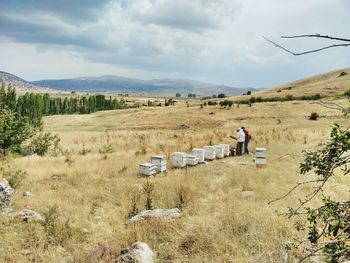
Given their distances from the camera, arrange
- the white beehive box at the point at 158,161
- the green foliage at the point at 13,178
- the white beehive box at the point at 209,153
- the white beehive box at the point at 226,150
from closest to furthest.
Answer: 1. the green foliage at the point at 13,178
2. the white beehive box at the point at 158,161
3. the white beehive box at the point at 209,153
4. the white beehive box at the point at 226,150

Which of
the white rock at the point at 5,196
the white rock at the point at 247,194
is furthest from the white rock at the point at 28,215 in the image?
the white rock at the point at 247,194

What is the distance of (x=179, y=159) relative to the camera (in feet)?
74.7

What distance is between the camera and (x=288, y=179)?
17484 millimetres

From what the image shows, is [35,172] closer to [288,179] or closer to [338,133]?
[288,179]

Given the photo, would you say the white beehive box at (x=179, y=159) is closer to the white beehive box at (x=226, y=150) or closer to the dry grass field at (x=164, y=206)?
the dry grass field at (x=164, y=206)

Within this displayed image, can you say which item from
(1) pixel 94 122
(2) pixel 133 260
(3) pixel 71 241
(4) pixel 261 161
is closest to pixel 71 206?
(3) pixel 71 241

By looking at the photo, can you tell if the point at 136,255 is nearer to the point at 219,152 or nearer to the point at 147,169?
the point at 147,169

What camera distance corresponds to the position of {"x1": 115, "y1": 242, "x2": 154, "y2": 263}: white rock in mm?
8391

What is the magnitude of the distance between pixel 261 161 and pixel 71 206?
11.3m

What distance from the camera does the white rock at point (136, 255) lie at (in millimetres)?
8391

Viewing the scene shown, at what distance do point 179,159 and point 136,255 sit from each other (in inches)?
566

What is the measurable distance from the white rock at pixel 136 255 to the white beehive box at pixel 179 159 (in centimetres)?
1376

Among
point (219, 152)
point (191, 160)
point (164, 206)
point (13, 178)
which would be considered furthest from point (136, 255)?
point (219, 152)

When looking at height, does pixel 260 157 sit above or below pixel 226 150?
above
